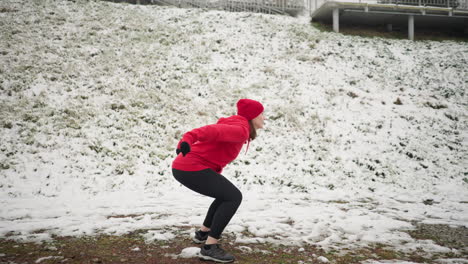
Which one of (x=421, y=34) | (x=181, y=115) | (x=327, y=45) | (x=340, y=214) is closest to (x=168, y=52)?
(x=181, y=115)

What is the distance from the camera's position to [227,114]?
979 centimetres

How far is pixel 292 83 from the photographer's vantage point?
11.6 m

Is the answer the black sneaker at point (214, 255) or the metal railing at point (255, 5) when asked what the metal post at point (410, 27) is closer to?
the metal railing at point (255, 5)

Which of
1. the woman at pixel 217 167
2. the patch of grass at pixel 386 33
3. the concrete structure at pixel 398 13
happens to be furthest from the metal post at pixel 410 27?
the woman at pixel 217 167

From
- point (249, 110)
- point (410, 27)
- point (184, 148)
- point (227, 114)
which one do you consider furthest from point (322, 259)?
point (410, 27)

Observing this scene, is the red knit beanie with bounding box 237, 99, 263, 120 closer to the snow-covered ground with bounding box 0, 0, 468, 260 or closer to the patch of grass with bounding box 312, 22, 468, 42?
the snow-covered ground with bounding box 0, 0, 468, 260

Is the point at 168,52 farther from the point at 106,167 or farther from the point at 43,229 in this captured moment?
the point at 43,229

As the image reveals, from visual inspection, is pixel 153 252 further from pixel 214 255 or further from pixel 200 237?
pixel 214 255

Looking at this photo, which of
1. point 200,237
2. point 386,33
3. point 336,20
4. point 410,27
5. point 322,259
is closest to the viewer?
point 322,259

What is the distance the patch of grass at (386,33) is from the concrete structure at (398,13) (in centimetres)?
38

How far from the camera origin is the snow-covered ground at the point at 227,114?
4.98 metres

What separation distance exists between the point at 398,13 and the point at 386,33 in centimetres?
130

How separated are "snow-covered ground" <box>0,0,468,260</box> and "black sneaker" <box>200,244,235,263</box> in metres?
0.96

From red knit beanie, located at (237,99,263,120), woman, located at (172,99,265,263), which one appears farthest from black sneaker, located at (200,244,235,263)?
red knit beanie, located at (237,99,263,120)
